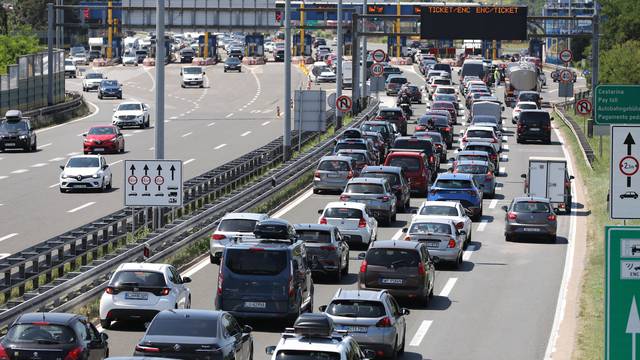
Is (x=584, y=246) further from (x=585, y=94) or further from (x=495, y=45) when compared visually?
(x=495, y=45)

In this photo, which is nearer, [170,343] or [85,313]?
[170,343]

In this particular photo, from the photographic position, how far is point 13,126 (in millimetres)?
68312

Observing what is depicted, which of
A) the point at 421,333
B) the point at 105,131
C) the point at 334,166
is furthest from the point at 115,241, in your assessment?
the point at 105,131

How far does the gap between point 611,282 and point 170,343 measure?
996 cm

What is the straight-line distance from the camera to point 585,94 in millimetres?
107938

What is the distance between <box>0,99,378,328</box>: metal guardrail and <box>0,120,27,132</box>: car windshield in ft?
53.4

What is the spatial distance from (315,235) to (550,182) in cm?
1858

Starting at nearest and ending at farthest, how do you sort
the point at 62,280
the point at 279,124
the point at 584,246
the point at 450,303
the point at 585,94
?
the point at 62,280 < the point at 450,303 < the point at 584,246 < the point at 279,124 < the point at 585,94

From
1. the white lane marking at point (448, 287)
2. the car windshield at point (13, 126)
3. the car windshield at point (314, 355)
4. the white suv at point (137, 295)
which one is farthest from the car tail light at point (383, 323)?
the car windshield at point (13, 126)

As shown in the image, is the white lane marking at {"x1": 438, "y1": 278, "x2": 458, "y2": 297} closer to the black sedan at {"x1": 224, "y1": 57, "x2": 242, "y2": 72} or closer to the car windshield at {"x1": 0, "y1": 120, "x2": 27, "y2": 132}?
the car windshield at {"x1": 0, "y1": 120, "x2": 27, "y2": 132}

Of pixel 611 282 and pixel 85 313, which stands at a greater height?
pixel 611 282

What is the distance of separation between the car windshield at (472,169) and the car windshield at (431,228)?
52.0 ft

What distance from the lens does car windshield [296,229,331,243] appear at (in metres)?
34.4

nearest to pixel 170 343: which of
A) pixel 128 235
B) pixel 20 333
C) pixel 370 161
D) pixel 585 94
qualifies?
pixel 20 333
